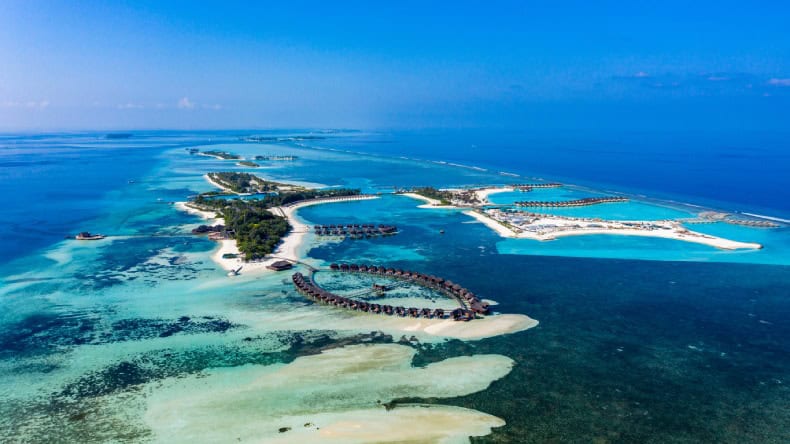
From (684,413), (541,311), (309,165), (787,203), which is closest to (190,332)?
(541,311)

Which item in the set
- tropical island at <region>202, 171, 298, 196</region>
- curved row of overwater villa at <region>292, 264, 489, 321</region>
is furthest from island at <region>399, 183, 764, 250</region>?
tropical island at <region>202, 171, 298, 196</region>

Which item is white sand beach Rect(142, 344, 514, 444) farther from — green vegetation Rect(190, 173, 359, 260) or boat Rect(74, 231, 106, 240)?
boat Rect(74, 231, 106, 240)

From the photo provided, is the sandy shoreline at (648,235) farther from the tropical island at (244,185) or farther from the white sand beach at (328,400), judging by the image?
the tropical island at (244,185)

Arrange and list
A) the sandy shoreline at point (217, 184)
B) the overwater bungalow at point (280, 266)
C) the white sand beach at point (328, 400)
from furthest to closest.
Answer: the sandy shoreline at point (217, 184) < the overwater bungalow at point (280, 266) < the white sand beach at point (328, 400)

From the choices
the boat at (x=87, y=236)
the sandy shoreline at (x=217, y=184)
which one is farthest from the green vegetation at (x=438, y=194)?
the boat at (x=87, y=236)

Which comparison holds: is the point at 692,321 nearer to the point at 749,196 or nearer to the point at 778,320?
the point at 778,320

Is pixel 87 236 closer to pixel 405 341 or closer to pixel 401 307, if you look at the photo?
pixel 401 307

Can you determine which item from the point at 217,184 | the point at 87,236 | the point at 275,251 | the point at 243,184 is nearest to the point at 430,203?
the point at 275,251
